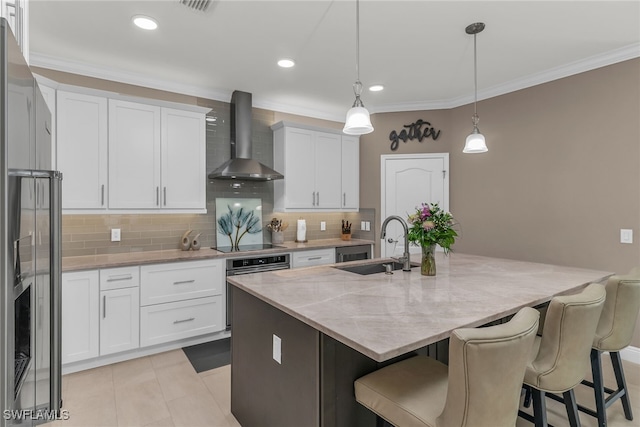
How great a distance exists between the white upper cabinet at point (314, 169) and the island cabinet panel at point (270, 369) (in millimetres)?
2275

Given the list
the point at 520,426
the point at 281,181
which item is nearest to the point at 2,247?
the point at 520,426

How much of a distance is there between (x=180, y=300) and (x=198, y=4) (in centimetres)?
246

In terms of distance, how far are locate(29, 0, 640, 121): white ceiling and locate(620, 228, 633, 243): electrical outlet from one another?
1511 mm

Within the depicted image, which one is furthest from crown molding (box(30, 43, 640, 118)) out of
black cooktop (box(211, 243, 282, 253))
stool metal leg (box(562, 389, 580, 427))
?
stool metal leg (box(562, 389, 580, 427))

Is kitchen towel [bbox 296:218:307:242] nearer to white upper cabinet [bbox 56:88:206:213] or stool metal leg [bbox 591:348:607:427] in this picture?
white upper cabinet [bbox 56:88:206:213]

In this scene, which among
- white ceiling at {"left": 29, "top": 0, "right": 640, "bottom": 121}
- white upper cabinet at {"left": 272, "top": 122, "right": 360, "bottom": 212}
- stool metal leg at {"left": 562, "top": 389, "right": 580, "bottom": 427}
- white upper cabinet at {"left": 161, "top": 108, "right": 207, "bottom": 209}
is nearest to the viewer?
stool metal leg at {"left": 562, "top": 389, "right": 580, "bottom": 427}

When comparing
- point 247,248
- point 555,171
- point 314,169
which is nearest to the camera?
point 555,171

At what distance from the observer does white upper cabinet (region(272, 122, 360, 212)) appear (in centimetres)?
427

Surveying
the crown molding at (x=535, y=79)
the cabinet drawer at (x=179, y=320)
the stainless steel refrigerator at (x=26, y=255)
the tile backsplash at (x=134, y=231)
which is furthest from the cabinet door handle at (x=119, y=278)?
the crown molding at (x=535, y=79)

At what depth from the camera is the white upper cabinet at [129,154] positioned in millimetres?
2922

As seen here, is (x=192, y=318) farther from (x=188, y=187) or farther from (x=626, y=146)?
(x=626, y=146)

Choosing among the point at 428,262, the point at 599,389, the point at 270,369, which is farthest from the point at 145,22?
the point at 599,389

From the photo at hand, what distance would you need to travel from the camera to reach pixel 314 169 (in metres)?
4.46

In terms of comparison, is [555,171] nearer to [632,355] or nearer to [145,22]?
[632,355]
